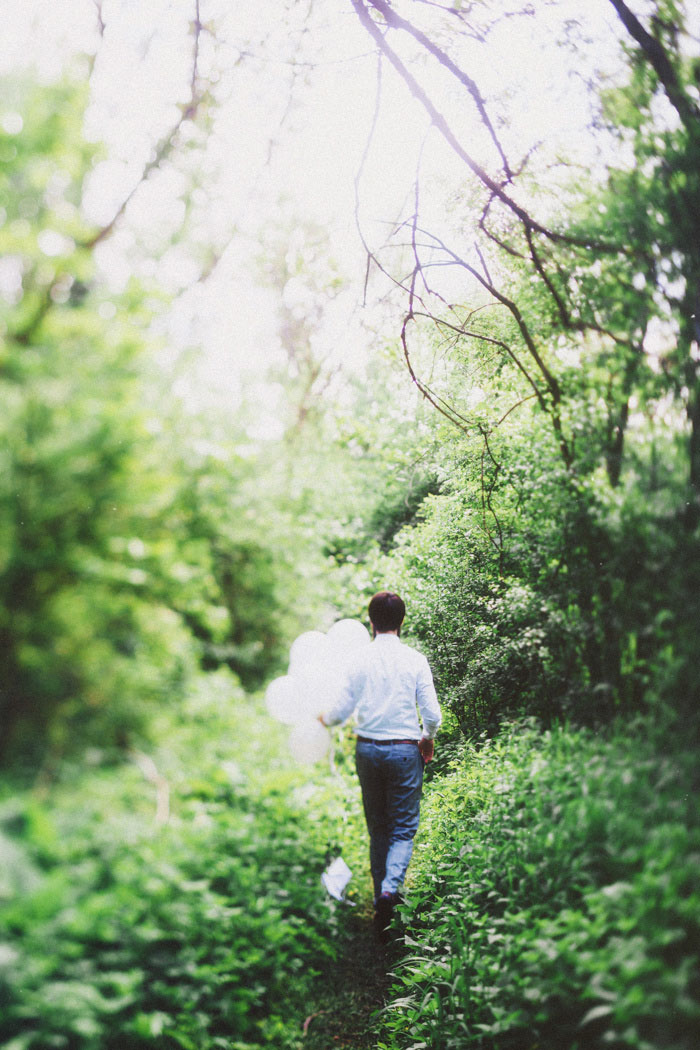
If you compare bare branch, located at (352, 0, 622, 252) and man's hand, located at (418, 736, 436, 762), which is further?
man's hand, located at (418, 736, 436, 762)

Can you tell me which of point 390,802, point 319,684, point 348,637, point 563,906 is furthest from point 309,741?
point 563,906

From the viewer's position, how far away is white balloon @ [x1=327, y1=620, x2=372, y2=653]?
162 inches

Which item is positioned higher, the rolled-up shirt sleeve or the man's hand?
the rolled-up shirt sleeve

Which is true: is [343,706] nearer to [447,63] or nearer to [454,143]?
[454,143]

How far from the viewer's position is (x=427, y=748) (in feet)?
9.79

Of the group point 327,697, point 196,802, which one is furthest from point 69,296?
point 327,697

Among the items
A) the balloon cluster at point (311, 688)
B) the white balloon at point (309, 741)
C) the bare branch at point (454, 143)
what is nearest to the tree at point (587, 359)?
the bare branch at point (454, 143)

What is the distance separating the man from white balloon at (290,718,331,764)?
2.79ft

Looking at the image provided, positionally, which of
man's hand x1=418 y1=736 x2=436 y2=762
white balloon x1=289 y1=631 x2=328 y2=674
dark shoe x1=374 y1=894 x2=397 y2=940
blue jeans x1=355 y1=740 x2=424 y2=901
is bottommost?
dark shoe x1=374 y1=894 x2=397 y2=940

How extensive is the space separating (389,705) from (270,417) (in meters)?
1.85

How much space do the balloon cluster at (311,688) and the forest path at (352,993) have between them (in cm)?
97

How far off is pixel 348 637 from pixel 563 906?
2541 millimetres

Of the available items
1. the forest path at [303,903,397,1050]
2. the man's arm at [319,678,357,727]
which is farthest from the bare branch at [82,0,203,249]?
the forest path at [303,903,397,1050]

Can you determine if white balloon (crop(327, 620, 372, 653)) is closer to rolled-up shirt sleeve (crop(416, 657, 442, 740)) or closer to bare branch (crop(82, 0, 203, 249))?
rolled-up shirt sleeve (crop(416, 657, 442, 740))
